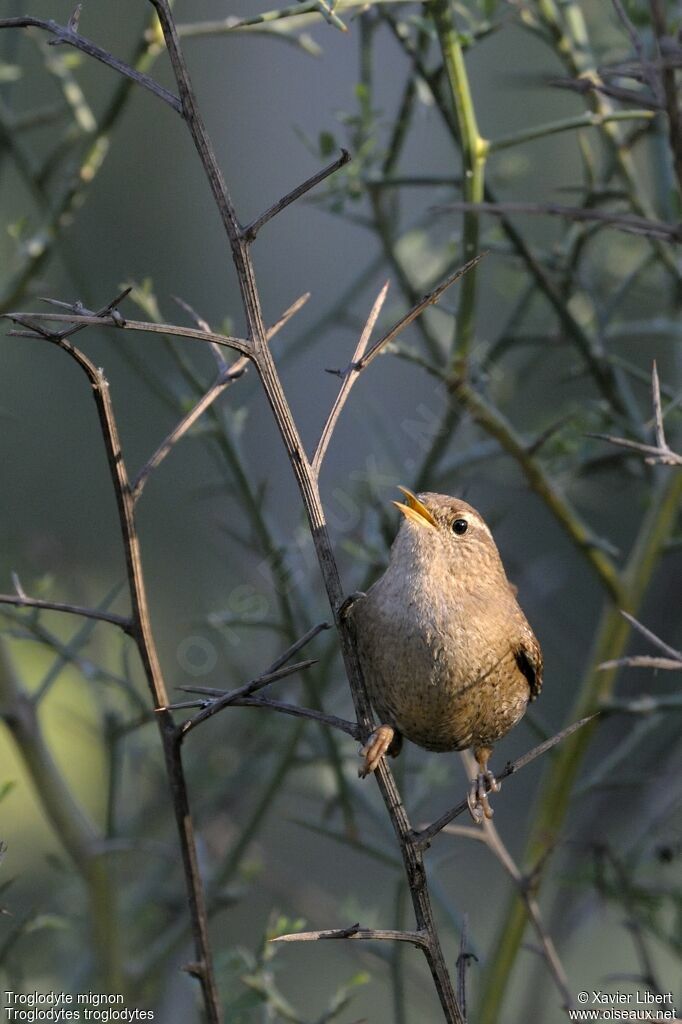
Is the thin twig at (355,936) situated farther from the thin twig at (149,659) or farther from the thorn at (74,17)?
the thorn at (74,17)

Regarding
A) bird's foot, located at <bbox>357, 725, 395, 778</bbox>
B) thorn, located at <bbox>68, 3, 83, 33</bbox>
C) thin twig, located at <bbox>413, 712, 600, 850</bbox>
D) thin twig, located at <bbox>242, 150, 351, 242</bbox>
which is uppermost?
thorn, located at <bbox>68, 3, 83, 33</bbox>

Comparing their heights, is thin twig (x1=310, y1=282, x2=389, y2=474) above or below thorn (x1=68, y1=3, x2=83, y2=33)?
below

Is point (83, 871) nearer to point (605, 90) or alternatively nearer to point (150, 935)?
point (150, 935)

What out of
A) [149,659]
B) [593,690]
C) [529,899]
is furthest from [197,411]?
[593,690]

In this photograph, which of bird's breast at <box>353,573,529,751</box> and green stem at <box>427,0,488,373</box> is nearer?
bird's breast at <box>353,573,529,751</box>

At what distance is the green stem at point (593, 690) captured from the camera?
2.55 m

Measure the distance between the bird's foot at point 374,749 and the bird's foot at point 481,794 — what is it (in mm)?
131

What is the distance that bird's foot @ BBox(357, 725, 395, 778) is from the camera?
1.47m

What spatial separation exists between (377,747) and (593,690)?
1.18 metres

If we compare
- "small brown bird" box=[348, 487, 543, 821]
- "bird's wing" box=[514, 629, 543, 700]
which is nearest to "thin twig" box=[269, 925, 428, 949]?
"small brown bird" box=[348, 487, 543, 821]

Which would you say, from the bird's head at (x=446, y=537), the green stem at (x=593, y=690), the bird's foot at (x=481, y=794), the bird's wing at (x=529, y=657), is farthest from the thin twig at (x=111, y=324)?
the green stem at (x=593, y=690)

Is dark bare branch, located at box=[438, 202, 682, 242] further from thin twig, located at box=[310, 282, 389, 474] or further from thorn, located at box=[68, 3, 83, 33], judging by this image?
thorn, located at box=[68, 3, 83, 33]

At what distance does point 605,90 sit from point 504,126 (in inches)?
238

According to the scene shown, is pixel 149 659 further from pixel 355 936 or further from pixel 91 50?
pixel 91 50
